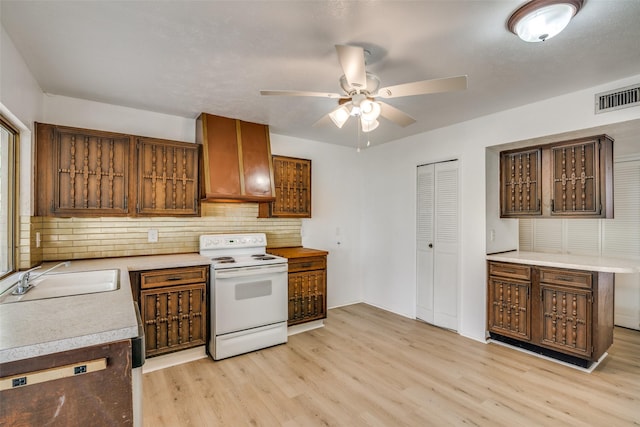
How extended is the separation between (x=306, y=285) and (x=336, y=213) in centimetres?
142

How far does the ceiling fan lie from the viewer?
1724mm

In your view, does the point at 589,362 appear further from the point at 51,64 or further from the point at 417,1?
the point at 51,64

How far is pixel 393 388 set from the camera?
2.47m

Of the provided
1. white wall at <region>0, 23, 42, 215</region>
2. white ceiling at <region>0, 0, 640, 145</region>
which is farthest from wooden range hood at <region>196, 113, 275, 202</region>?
white wall at <region>0, 23, 42, 215</region>

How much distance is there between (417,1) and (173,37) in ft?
4.75

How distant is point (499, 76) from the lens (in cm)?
244

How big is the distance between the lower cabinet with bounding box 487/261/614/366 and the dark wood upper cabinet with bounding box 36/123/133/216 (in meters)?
3.89

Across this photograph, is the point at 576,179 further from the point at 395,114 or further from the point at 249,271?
the point at 249,271

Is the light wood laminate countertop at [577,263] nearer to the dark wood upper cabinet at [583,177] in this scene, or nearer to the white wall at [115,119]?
the dark wood upper cabinet at [583,177]

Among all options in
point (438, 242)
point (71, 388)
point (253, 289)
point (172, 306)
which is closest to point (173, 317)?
point (172, 306)

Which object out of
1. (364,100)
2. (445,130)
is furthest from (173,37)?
(445,130)

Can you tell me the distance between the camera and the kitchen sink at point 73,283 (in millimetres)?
1952

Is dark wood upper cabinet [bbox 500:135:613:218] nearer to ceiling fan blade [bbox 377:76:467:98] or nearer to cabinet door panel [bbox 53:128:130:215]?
ceiling fan blade [bbox 377:76:467:98]

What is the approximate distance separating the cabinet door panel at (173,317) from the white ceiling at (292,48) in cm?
181
